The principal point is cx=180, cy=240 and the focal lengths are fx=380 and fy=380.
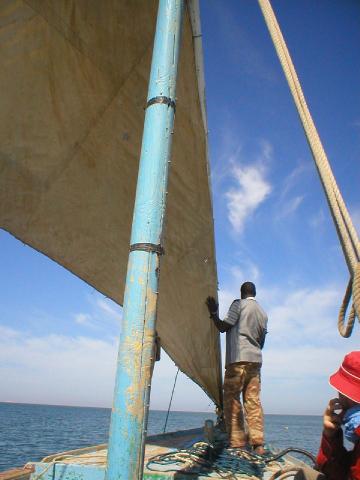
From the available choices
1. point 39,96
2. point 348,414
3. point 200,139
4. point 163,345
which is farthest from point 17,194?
point 348,414

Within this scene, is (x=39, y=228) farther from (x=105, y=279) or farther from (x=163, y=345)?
(x=163, y=345)

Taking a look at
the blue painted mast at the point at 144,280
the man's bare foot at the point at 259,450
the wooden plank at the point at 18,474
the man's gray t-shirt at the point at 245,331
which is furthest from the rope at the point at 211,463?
the blue painted mast at the point at 144,280

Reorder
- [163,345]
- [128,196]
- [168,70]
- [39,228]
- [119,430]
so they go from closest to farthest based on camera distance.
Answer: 1. [119,430]
2. [168,70]
3. [39,228]
4. [128,196]
5. [163,345]

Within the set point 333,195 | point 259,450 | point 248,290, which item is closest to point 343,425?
point 333,195

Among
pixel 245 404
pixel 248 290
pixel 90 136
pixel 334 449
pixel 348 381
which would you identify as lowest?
pixel 334 449

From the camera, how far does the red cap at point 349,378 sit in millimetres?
1744

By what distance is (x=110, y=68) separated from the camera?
15.6 feet

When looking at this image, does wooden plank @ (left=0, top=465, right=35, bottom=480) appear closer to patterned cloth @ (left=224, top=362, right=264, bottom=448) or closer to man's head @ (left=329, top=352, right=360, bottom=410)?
patterned cloth @ (left=224, top=362, right=264, bottom=448)

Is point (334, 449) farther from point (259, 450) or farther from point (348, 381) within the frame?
point (259, 450)

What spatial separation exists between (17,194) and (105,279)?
5.89ft

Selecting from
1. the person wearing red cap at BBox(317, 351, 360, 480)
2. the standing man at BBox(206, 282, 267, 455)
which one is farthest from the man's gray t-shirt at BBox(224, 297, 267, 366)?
the person wearing red cap at BBox(317, 351, 360, 480)

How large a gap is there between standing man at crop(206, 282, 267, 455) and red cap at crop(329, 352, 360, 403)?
123 inches

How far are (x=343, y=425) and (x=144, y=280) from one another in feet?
4.22

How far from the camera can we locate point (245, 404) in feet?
16.0
